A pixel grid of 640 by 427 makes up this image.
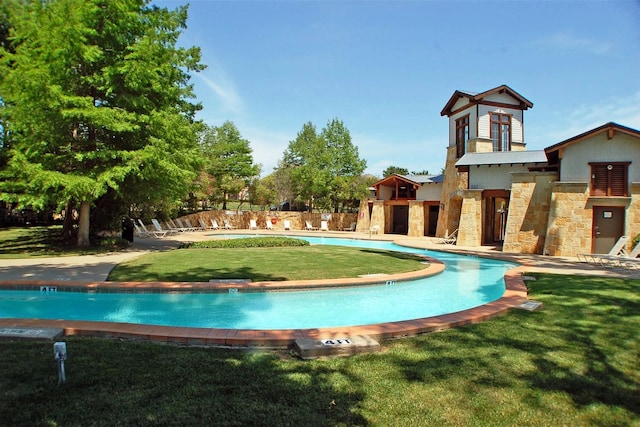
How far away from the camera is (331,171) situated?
37188mm

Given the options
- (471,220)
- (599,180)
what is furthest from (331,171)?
(599,180)

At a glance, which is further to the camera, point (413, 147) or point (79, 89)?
point (413, 147)

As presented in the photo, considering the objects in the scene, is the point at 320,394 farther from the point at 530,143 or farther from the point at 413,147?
the point at 413,147

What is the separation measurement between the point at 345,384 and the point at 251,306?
182 inches

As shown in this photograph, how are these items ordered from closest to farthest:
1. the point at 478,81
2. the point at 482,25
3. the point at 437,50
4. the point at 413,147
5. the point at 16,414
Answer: the point at 16,414, the point at 482,25, the point at 437,50, the point at 478,81, the point at 413,147

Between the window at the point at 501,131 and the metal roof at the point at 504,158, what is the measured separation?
2.17 metres

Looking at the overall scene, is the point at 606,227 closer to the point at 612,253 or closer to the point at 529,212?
the point at 529,212

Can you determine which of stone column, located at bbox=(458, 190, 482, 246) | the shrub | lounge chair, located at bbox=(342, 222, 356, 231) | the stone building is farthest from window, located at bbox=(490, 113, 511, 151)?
the shrub

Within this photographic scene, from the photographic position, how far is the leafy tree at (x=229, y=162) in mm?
36500

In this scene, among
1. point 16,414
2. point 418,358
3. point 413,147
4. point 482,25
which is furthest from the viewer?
point 413,147

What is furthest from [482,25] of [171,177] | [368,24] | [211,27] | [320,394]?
[320,394]

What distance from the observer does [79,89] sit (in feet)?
48.1

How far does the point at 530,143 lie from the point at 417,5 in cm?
1674

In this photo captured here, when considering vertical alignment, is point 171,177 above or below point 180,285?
above
